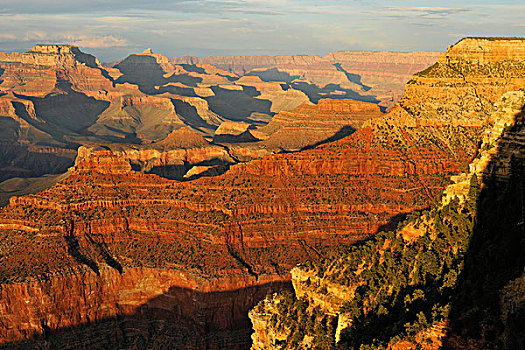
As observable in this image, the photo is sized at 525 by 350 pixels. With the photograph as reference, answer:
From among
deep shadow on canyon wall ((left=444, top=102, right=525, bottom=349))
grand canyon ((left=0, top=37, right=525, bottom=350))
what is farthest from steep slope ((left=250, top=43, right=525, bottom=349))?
grand canyon ((left=0, top=37, right=525, bottom=350))

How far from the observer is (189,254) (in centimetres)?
9644

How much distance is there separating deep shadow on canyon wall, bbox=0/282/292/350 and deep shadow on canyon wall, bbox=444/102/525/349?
5534 cm

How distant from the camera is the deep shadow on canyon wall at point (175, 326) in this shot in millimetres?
89438

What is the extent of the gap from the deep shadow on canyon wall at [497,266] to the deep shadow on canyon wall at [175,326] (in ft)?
182

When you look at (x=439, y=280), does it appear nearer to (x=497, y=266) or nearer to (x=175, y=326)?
(x=497, y=266)

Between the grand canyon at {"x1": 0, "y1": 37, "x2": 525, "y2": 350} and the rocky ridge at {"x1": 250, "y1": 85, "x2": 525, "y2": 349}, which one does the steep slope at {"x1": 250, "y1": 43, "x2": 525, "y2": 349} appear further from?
the grand canyon at {"x1": 0, "y1": 37, "x2": 525, "y2": 350}

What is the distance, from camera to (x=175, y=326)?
302 feet

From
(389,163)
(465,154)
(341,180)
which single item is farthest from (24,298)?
(465,154)

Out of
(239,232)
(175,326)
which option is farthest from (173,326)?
(239,232)

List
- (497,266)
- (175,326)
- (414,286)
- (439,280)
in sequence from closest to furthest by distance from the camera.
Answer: (497,266), (439,280), (414,286), (175,326)

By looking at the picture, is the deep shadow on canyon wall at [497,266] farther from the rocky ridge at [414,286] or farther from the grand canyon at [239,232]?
the grand canyon at [239,232]

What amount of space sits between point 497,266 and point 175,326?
65.6m

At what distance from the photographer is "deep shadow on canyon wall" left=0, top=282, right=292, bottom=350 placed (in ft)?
293

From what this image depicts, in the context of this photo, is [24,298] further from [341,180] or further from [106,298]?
[341,180]
